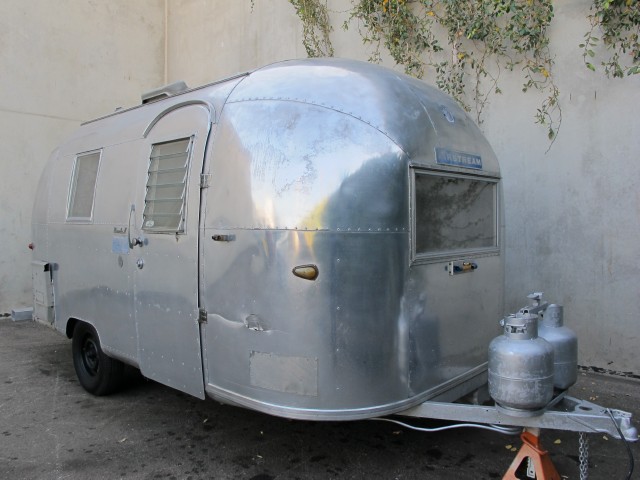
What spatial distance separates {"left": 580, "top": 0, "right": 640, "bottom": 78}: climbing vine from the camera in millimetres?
5270

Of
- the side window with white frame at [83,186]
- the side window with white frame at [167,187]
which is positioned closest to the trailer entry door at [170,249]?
the side window with white frame at [167,187]

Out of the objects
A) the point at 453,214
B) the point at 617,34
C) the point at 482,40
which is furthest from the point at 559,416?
the point at 482,40

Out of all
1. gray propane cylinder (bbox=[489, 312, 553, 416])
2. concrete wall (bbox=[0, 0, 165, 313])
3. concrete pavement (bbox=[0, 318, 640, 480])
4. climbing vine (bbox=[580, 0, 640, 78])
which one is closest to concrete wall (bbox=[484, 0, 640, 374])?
climbing vine (bbox=[580, 0, 640, 78])

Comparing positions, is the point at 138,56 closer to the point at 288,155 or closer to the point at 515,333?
the point at 288,155

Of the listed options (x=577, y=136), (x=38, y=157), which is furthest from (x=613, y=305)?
(x=38, y=157)

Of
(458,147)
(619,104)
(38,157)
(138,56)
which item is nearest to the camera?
(458,147)

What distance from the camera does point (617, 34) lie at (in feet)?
17.6

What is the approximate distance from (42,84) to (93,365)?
6.36 m

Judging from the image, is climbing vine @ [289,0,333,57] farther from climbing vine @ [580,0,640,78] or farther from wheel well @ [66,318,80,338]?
wheel well @ [66,318,80,338]

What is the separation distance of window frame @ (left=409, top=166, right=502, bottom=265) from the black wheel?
3.30 metres

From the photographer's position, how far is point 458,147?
11.7ft

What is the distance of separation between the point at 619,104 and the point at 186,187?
15.2ft

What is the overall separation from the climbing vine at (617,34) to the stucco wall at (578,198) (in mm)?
143

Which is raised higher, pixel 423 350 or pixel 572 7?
pixel 572 7
